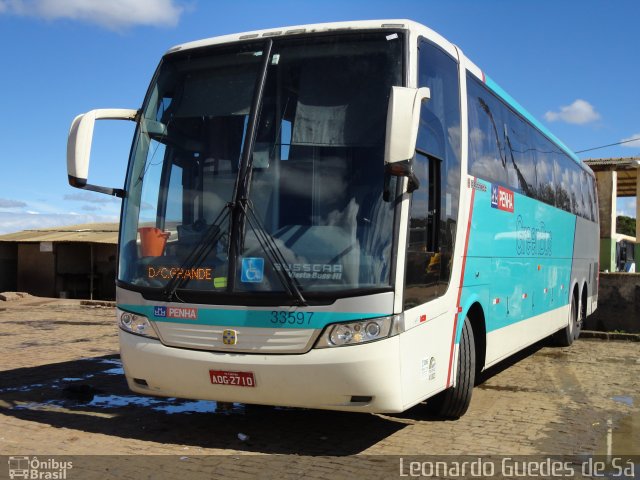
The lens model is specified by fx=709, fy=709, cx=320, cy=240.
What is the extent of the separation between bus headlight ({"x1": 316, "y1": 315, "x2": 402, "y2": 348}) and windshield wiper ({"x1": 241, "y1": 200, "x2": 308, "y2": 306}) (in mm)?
320

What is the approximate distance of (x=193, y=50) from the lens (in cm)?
678

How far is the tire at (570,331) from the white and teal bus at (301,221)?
7052mm

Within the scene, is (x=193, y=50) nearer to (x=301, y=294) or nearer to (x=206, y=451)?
(x=301, y=294)

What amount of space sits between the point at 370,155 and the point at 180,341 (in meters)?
2.27

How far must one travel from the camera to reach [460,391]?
283 inches

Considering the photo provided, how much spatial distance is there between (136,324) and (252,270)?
132cm

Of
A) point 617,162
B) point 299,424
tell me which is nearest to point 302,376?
point 299,424

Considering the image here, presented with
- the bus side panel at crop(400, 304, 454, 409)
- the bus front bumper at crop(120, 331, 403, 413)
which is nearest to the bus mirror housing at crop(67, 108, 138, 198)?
the bus front bumper at crop(120, 331, 403, 413)

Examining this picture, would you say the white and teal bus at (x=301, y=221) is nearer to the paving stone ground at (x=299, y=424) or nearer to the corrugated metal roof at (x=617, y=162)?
the paving stone ground at (x=299, y=424)

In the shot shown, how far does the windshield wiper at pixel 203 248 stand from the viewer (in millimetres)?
5949

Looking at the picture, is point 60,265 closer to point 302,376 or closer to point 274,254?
point 274,254

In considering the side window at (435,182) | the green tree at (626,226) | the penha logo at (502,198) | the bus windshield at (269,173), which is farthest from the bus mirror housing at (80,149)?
the green tree at (626,226)

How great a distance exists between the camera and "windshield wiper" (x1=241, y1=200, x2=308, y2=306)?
5.65 meters

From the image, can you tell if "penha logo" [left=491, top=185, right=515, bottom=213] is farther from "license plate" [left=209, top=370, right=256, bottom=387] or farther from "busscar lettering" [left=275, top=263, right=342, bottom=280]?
"license plate" [left=209, top=370, right=256, bottom=387]
